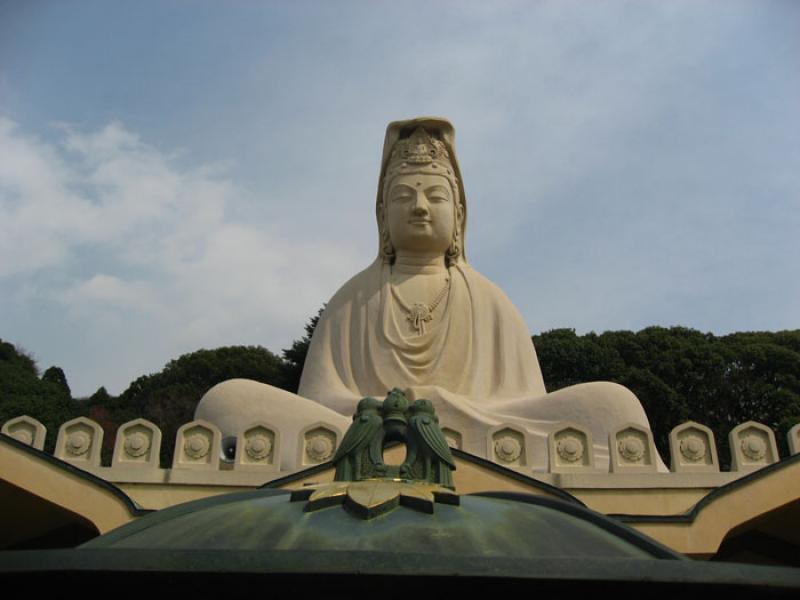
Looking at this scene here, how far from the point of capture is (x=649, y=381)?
2548 centimetres

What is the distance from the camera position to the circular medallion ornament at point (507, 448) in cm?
888

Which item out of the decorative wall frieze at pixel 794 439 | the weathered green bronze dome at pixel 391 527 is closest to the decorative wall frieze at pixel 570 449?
the decorative wall frieze at pixel 794 439

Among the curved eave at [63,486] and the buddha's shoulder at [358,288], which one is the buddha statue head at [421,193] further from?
the curved eave at [63,486]

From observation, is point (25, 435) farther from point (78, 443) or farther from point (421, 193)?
point (421, 193)

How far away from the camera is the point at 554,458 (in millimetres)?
8789

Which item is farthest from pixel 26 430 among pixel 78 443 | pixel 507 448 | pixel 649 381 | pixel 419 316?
pixel 649 381

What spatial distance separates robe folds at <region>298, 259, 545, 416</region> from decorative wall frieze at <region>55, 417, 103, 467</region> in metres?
3.15

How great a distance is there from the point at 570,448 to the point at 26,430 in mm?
5781

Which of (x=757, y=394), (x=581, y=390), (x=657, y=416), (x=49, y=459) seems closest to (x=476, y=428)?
(x=581, y=390)

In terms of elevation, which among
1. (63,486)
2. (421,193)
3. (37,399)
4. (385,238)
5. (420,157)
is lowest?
(63,486)

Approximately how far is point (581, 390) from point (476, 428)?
1341 mm

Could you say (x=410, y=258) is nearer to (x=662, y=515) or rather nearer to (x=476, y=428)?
(x=476, y=428)

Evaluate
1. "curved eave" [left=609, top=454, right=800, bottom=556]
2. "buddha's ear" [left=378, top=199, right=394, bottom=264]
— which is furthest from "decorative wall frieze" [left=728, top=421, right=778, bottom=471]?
"buddha's ear" [left=378, top=199, right=394, bottom=264]

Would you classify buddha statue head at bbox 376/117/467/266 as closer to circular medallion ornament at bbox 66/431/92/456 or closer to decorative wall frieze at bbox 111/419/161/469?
decorative wall frieze at bbox 111/419/161/469
